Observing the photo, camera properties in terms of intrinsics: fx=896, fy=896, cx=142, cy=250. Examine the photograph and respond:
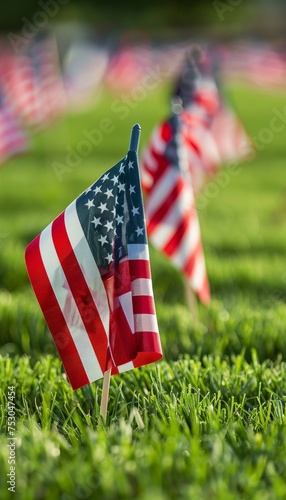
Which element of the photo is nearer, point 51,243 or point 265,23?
point 51,243

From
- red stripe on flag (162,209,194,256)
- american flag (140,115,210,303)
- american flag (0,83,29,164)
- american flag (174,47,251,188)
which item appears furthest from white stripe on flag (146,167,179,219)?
american flag (0,83,29,164)

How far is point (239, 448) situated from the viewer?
280cm

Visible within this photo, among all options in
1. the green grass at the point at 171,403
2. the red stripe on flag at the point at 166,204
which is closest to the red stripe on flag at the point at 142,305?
the green grass at the point at 171,403

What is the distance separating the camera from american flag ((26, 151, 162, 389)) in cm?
306

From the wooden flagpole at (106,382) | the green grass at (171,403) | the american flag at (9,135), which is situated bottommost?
the green grass at (171,403)

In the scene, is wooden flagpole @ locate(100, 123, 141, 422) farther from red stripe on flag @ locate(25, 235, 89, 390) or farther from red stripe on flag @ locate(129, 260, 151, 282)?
red stripe on flag @ locate(129, 260, 151, 282)

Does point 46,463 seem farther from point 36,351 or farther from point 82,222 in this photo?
point 36,351

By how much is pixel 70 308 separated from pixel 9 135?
6112 mm

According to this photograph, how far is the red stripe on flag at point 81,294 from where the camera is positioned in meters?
3.12

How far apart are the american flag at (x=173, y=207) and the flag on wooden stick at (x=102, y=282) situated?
1942 millimetres

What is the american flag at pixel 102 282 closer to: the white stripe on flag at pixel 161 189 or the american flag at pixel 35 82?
the white stripe on flag at pixel 161 189

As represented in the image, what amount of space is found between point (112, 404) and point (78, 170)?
11.3 m

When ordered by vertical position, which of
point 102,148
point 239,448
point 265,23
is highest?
point 265,23

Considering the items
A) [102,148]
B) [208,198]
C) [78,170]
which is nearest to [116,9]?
[102,148]
